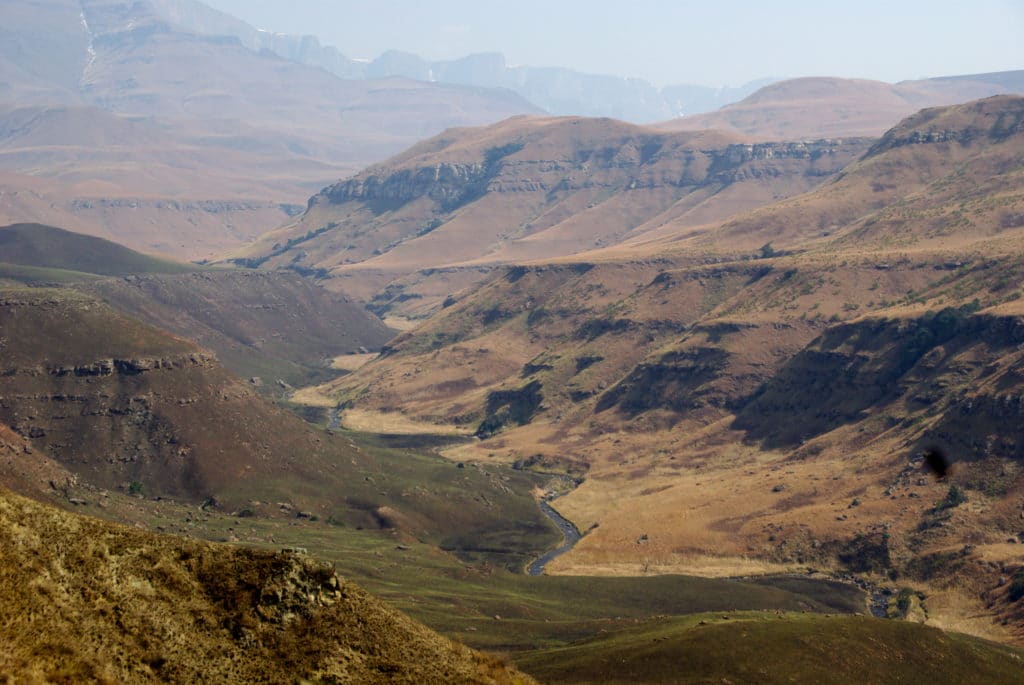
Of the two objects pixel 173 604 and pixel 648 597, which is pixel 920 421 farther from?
pixel 173 604

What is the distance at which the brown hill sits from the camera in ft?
142

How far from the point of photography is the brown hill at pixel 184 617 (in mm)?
43156

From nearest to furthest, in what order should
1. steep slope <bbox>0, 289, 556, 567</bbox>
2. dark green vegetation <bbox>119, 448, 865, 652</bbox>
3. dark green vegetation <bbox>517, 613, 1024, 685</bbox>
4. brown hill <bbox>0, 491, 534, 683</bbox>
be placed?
brown hill <bbox>0, 491, 534, 683</bbox> < dark green vegetation <bbox>517, 613, 1024, 685</bbox> < dark green vegetation <bbox>119, 448, 865, 652</bbox> < steep slope <bbox>0, 289, 556, 567</bbox>

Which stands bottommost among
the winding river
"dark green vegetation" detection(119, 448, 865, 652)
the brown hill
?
the winding river

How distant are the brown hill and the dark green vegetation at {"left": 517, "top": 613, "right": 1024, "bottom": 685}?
41.4 m

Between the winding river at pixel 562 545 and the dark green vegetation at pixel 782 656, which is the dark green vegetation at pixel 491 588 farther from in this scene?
the dark green vegetation at pixel 782 656

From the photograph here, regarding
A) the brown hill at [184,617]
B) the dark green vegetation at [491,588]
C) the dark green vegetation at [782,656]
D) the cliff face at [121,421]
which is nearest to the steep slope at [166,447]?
the cliff face at [121,421]

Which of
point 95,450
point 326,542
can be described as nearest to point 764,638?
point 326,542

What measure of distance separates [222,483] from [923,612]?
10603 centimetres

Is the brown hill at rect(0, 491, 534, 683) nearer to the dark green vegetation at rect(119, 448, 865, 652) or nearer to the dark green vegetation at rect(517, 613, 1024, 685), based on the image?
the dark green vegetation at rect(517, 613, 1024, 685)

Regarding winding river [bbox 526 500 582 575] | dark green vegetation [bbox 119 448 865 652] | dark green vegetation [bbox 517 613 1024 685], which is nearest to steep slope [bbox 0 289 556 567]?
winding river [bbox 526 500 582 575]

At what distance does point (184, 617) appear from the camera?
156 ft

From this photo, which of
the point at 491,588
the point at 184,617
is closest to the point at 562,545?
the point at 491,588

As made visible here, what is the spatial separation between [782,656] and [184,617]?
213 ft
